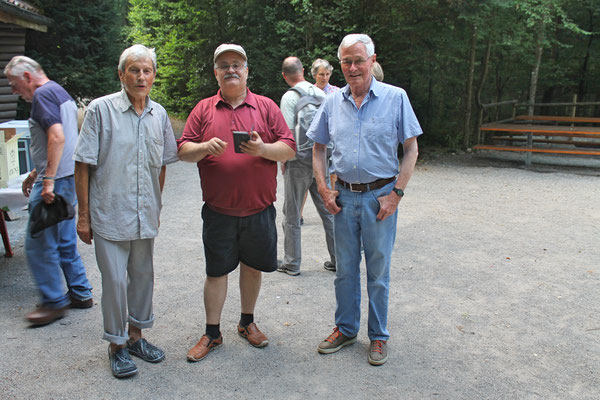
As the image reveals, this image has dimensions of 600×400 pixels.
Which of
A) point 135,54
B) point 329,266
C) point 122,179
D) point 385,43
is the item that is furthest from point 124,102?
point 385,43

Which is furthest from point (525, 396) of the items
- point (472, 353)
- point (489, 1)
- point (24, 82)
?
point (489, 1)

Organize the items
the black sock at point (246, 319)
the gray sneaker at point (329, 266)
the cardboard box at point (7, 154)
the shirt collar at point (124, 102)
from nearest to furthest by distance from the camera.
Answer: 1. the shirt collar at point (124, 102)
2. the black sock at point (246, 319)
3. the cardboard box at point (7, 154)
4. the gray sneaker at point (329, 266)

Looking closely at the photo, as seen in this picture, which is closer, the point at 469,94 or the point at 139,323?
the point at 139,323

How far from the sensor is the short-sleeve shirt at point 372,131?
10.9ft

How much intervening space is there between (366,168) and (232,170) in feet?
2.83

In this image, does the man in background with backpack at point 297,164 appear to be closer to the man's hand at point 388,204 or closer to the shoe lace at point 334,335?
the shoe lace at point 334,335

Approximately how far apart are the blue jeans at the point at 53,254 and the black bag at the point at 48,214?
0.28 ft

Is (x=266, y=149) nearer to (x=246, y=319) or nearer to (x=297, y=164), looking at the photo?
(x=246, y=319)

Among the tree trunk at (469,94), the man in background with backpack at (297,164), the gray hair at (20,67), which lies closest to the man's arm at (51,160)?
the gray hair at (20,67)

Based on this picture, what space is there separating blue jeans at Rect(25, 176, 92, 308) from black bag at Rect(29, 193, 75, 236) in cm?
9

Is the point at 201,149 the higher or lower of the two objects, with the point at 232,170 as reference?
higher

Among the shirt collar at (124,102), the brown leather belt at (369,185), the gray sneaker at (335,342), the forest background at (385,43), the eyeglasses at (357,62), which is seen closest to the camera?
the shirt collar at (124,102)

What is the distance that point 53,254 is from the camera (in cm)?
407

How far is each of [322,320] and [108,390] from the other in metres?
1.69
